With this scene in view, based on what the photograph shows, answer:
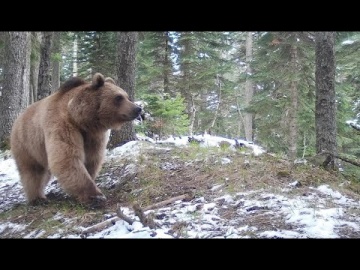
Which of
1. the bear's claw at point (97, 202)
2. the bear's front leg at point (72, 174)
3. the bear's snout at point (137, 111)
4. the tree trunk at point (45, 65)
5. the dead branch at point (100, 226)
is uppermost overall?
the tree trunk at point (45, 65)

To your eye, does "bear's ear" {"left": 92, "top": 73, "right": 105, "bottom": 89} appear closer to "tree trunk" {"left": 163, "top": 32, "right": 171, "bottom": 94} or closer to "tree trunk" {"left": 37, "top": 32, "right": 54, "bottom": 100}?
"tree trunk" {"left": 37, "top": 32, "right": 54, "bottom": 100}

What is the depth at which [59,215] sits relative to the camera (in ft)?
13.6

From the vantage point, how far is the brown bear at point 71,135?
4234 mm

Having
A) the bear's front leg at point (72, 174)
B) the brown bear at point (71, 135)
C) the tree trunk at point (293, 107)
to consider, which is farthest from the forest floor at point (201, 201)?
the tree trunk at point (293, 107)

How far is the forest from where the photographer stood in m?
7.27

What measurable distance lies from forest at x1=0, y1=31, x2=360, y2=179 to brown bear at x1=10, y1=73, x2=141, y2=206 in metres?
1.56

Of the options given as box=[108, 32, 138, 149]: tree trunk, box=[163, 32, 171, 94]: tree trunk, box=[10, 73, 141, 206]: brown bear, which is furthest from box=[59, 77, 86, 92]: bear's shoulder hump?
box=[163, 32, 171, 94]: tree trunk

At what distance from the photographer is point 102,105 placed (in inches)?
183

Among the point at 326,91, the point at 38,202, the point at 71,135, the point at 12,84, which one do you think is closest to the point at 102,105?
the point at 71,135

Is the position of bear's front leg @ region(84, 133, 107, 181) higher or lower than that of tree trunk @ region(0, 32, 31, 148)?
lower

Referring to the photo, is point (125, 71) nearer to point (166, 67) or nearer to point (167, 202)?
point (167, 202)

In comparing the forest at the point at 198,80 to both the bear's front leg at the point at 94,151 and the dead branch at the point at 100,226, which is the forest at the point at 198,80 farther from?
the dead branch at the point at 100,226

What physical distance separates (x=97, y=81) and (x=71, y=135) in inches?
27.9
